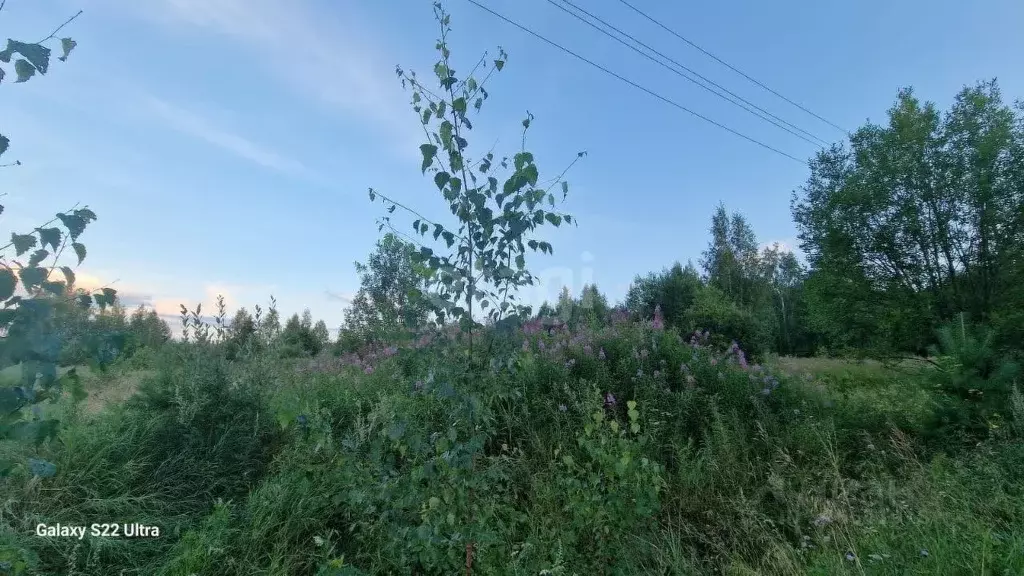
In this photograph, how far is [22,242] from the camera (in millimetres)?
1603

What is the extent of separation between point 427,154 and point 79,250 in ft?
4.30

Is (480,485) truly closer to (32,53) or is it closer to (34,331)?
(34,331)

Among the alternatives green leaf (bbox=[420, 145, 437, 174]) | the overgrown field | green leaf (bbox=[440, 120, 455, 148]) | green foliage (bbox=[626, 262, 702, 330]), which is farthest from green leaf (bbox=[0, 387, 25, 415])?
green foliage (bbox=[626, 262, 702, 330])

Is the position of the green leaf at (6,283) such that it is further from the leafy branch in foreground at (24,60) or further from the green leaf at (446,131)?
the green leaf at (446,131)

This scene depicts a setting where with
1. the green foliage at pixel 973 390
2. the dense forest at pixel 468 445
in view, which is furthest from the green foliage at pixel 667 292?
the green foliage at pixel 973 390

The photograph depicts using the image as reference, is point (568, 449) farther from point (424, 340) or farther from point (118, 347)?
point (118, 347)

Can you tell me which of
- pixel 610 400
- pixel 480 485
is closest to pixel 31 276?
pixel 480 485

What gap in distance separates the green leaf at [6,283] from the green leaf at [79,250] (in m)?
0.18

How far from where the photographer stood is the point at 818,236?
13.8 metres

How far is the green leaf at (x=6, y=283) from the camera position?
152 cm

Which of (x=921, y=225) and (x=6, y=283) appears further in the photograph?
(x=921, y=225)

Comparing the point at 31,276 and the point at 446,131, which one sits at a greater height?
the point at 446,131

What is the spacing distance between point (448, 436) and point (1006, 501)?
3.34m

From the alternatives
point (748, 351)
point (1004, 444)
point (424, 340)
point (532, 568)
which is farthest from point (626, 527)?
point (748, 351)
